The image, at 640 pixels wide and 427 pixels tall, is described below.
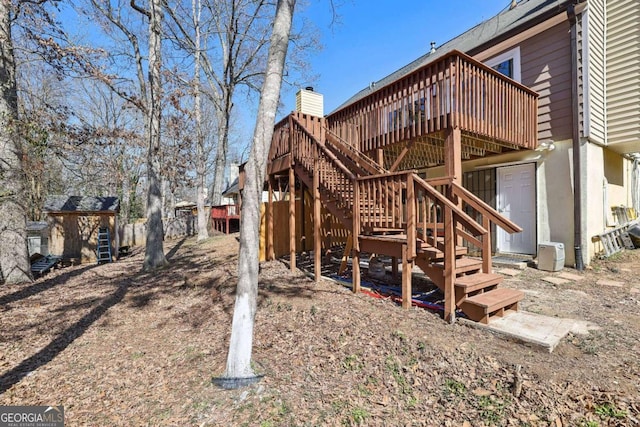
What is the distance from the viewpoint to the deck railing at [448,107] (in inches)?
201

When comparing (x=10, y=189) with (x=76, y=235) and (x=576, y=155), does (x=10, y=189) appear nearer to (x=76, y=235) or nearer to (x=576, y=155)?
(x=76, y=235)

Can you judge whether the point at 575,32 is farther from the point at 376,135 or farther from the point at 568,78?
the point at 376,135

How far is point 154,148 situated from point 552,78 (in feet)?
31.3

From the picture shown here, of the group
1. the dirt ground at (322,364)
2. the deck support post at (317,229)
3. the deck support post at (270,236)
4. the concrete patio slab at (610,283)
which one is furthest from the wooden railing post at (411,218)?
the deck support post at (270,236)

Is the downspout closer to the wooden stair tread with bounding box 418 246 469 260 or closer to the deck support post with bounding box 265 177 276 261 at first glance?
the wooden stair tread with bounding box 418 246 469 260

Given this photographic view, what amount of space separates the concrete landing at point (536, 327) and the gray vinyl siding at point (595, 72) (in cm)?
453

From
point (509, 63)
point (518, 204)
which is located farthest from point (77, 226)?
point (509, 63)

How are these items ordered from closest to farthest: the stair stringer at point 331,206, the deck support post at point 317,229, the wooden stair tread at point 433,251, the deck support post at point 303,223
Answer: the wooden stair tread at point 433,251, the stair stringer at point 331,206, the deck support post at point 317,229, the deck support post at point 303,223

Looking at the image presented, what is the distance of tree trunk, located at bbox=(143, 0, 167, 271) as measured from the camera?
7742 mm

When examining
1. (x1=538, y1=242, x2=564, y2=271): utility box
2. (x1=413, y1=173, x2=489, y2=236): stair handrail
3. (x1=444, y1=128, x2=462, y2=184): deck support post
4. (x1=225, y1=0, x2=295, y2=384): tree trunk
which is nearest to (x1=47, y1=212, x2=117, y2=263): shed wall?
→ (x1=225, y1=0, x2=295, y2=384): tree trunk

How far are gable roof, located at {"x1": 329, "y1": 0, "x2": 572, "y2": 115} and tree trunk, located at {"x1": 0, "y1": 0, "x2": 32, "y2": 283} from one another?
7002 millimetres

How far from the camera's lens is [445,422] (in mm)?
2213

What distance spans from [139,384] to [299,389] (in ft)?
5.21

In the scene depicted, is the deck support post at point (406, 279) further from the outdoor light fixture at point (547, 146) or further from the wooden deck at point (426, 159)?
the outdoor light fixture at point (547, 146)
